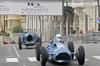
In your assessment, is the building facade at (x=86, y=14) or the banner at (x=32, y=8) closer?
the banner at (x=32, y=8)

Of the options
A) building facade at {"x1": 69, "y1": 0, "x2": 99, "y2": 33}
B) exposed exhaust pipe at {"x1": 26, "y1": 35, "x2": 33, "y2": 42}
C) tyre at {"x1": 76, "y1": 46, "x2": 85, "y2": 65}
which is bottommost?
tyre at {"x1": 76, "y1": 46, "x2": 85, "y2": 65}

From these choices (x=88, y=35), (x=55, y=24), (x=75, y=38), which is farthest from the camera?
(x=55, y=24)

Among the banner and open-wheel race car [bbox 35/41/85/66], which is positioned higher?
the banner

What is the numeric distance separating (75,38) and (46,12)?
464 cm

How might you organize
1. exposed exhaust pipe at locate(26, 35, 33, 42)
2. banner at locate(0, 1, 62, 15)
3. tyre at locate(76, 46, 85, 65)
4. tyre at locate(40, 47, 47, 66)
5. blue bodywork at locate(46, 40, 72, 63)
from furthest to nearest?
1. banner at locate(0, 1, 62, 15)
2. exposed exhaust pipe at locate(26, 35, 33, 42)
3. tyre at locate(76, 46, 85, 65)
4. tyre at locate(40, 47, 47, 66)
5. blue bodywork at locate(46, 40, 72, 63)

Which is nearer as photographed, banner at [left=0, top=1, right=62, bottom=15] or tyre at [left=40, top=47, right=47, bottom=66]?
tyre at [left=40, top=47, right=47, bottom=66]

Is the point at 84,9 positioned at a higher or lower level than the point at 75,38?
higher

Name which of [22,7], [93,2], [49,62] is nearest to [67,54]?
[49,62]

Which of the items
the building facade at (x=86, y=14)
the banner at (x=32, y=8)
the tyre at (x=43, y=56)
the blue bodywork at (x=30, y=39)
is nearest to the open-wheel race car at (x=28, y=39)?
the blue bodywork at (x=30, y=39)

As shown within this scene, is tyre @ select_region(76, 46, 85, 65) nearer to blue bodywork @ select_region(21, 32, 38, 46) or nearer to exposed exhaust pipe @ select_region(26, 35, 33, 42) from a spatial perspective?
blue bodywork @ select_region(21, 32, 38, 46)

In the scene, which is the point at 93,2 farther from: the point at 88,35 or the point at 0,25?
the point at 0,25

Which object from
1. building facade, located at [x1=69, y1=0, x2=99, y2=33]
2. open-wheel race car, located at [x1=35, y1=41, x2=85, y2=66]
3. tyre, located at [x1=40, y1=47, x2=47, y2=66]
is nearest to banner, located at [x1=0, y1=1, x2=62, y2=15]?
building facade, located at [x1=69, y1=0, x2=99, y2=33]

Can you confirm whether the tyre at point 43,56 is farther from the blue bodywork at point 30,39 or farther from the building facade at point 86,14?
the building facade at point 86,14

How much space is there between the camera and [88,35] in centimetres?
4806
